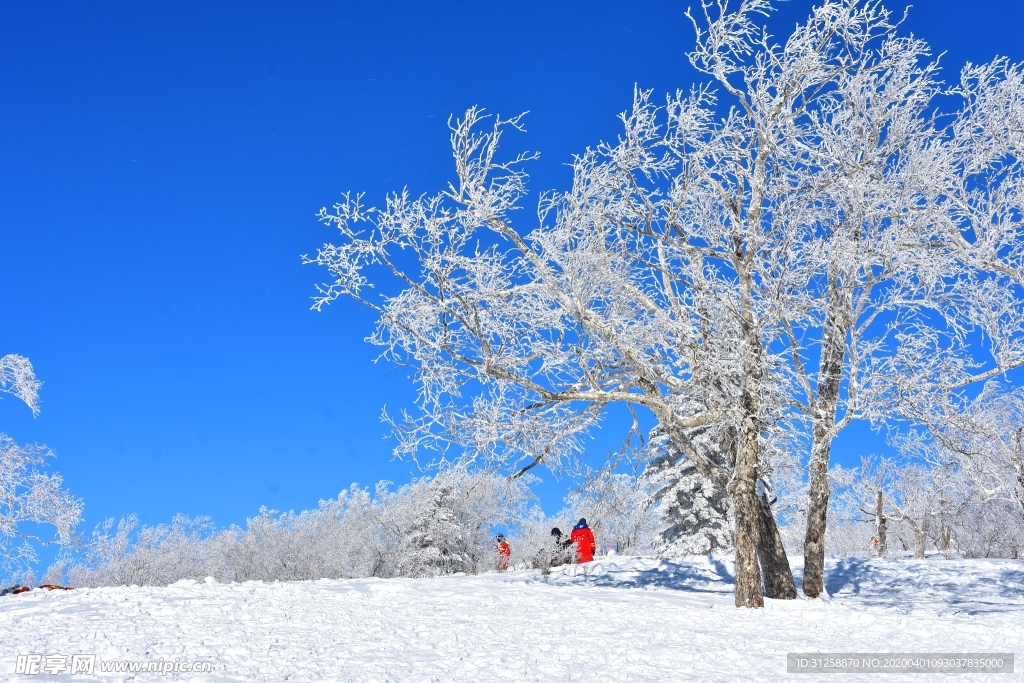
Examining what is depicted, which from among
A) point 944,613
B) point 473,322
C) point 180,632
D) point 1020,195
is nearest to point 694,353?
point 473,322

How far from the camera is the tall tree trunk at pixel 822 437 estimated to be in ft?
38.3

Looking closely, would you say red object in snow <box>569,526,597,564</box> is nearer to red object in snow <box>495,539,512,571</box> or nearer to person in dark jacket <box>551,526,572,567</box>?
person in dark jacket <box>551,526,572,567</box>

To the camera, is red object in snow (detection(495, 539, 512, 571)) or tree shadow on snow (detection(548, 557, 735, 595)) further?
red object in snow (detection(495, 539, 512, 571))

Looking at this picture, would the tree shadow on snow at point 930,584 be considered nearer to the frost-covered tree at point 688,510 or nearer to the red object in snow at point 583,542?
the red object in snow at point 583,542

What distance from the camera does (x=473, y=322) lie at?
989cm

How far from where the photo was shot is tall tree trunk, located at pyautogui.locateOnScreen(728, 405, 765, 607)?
34.7 feet

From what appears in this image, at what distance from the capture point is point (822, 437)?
1142cm

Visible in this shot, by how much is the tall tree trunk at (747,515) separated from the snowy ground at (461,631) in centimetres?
40

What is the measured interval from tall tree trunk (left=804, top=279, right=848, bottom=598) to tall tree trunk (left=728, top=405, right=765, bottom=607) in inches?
46.3

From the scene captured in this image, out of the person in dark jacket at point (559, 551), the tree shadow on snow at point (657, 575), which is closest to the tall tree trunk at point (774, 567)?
the tree shadow on snow at point (657, 575)

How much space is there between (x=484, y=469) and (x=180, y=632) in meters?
5.68

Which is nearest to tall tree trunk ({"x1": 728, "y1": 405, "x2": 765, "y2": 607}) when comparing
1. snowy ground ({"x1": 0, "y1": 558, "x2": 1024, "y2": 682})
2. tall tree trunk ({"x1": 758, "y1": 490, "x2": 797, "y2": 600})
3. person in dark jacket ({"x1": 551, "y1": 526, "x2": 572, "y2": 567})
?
snowy ground ({"x1": 0, "y1": 558, "x2": 1024, "y2": 682})

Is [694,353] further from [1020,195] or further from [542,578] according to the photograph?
[542,578]

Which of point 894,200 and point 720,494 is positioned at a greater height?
point 894,200
